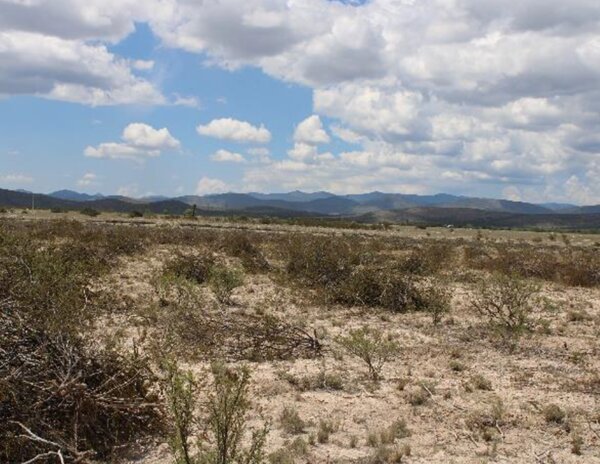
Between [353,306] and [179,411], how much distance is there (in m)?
11.7

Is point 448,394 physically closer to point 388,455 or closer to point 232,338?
point 388,455

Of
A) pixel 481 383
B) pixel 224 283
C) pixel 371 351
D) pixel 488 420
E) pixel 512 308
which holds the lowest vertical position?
pixel 488 420

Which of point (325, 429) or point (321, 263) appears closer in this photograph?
point (325, 429)

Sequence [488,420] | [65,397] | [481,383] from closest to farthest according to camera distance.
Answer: [65,397] < [488,420] < [481,383]

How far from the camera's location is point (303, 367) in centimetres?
1073

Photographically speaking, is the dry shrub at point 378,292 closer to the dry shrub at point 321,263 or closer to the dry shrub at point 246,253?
the dry shrub at point 321,263

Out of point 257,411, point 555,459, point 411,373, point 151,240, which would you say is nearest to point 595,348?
point 411,373

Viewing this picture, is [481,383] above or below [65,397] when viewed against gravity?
below

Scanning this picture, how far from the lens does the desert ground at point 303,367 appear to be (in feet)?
21.6

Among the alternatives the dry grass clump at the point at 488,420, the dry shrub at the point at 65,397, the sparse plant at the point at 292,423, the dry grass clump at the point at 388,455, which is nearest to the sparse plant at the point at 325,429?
the sparse plant at the point at 292,423

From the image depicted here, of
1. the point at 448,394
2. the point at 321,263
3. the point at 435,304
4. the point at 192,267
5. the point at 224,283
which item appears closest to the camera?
the point at 448,394

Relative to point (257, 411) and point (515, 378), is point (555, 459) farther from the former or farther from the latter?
point (257, 411)

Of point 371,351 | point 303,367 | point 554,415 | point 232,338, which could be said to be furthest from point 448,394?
point 232,338

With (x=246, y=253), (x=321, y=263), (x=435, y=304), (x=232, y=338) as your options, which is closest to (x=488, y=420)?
(x=232, y=338)
